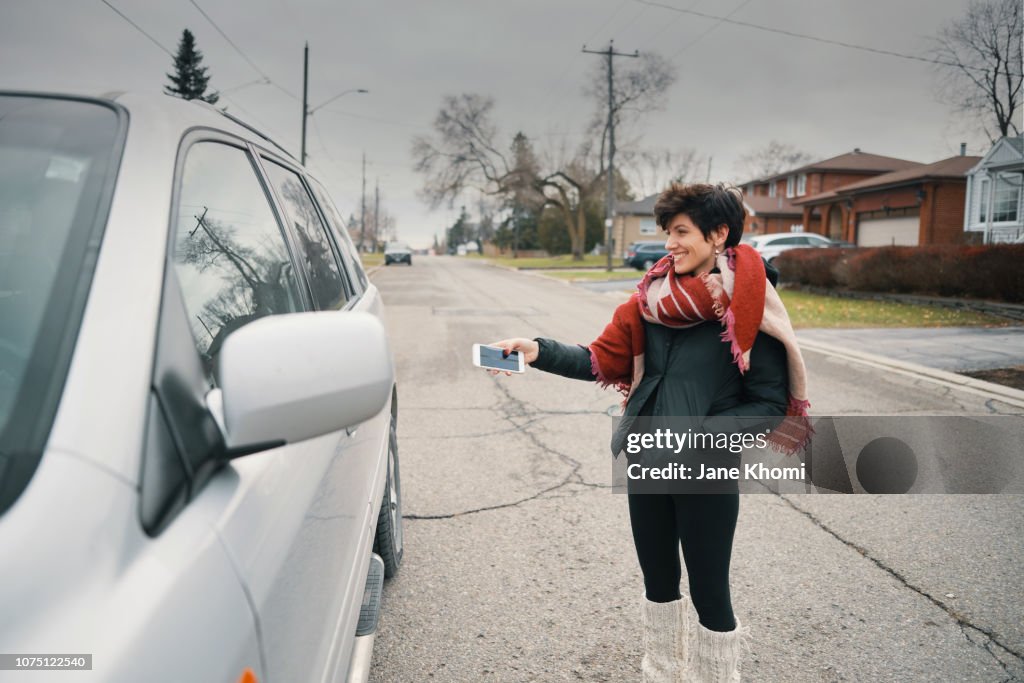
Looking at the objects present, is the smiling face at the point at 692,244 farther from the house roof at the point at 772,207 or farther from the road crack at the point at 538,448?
the house roof at the point at 772,207

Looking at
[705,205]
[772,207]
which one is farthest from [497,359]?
[772,207]

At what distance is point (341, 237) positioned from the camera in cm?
377

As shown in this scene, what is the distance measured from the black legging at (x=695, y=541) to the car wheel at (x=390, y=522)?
42.2 inches

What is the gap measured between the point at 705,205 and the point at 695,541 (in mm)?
1057

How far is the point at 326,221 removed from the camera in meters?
3.47

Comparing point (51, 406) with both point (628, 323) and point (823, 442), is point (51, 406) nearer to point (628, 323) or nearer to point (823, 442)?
point (628, 323)

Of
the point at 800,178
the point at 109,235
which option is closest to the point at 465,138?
the point at 800,178

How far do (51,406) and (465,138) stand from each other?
56.0m

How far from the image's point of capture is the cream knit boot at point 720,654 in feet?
7.97

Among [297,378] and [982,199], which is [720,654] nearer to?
[297,378]

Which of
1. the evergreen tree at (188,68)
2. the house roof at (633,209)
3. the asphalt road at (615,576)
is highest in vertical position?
the evergreen tree at (188,68)

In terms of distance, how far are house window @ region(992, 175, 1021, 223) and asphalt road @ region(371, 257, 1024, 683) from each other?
28.2 m

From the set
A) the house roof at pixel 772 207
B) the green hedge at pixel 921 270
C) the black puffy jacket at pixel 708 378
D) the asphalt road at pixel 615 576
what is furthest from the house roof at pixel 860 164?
the black puffy jacket at pixel 708 378

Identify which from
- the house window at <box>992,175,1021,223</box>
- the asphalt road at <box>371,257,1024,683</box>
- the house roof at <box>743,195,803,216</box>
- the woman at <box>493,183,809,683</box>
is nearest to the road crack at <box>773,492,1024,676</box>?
the asphalt road at <box>371,257,1024,683</box>
